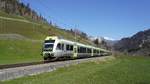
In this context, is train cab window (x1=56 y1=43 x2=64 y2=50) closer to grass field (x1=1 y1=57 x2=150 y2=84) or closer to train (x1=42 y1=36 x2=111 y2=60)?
train (x1=42 y1=36 x2=111 y2=60)

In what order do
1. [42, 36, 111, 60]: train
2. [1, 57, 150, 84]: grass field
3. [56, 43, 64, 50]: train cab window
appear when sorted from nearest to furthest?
1. [1, 57, 150, 84]: grass field
2. [42, 36, 111, 60]: train
3. [56, 43, 64, 50]: train cab window

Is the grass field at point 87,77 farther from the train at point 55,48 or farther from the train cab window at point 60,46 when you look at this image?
the train cab window at point 60,46

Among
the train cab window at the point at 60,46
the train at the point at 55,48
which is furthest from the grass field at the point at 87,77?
Result: the train cab window at the point at 60,46

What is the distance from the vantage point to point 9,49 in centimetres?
7525

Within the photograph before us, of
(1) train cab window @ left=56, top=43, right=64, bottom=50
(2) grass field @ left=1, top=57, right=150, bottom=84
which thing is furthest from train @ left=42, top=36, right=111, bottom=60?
(2) grass field @ left=1, top=57, right=150, bottom=84

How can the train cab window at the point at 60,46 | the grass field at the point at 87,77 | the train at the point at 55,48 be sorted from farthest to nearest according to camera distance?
1. the train cab window at the point at 60,46
2. the train at the point at 55,48
3. the grass field at the point at 87,77

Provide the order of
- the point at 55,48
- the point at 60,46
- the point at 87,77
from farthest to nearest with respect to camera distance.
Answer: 1. the point at 60,46
2. the point at 55,48
3. the point at 87,77

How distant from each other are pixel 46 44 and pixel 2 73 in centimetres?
2574

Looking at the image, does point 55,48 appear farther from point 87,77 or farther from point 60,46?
point 87,77

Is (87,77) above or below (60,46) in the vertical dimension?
below

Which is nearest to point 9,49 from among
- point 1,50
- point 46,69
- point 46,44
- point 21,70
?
point 1,50

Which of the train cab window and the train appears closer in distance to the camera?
the train

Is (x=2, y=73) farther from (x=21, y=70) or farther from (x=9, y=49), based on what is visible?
(x=9, y=49)

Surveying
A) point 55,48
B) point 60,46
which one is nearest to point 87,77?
point 55,48
